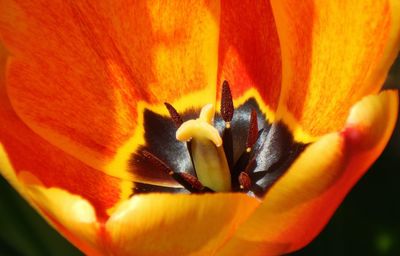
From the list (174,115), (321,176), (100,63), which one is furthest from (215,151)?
(321,176)

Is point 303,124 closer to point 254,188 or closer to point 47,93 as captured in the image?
point 254,188

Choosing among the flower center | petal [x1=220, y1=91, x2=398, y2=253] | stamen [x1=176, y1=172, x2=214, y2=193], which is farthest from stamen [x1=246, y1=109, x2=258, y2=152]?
petal [x1=220, y1=91, x2=398, y2=253]

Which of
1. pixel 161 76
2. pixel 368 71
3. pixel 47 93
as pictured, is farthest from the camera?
pixel 161 76

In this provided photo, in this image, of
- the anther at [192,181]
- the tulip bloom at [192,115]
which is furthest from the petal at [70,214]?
the anther at [192,181]

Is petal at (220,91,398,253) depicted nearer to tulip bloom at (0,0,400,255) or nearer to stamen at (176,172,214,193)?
tulip bloom at (0,0,400,255)

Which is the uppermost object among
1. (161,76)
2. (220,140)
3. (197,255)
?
(161,76)

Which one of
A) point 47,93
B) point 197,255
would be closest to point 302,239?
point 197,255

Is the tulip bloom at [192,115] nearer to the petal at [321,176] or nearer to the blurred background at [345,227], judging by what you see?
the petal at [321,176]
